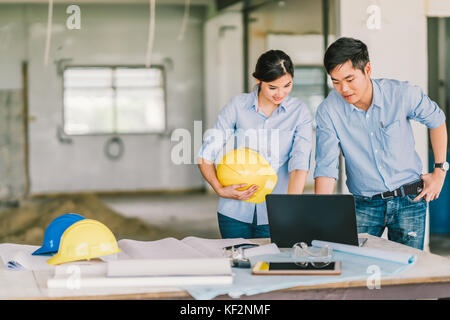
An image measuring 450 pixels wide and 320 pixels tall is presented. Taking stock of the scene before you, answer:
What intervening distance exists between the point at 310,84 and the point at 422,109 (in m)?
4.13

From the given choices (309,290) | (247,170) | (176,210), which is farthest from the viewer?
(176,210)

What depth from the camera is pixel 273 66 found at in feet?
9.21

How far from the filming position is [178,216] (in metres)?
9.16

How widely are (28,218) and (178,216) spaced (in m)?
2.04

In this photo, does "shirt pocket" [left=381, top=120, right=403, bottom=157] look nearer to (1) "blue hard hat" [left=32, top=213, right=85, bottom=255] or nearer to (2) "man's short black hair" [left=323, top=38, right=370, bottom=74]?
(2) "man's short black hair" [left=323, top=38, right=370, bottom=74]

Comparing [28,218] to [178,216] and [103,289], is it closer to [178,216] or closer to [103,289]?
[178,216]

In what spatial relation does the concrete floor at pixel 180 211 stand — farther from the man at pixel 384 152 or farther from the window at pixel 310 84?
the man at pixel 384 152

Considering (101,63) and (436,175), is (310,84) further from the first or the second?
(101,63)

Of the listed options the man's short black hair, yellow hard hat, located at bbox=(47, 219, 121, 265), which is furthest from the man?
yellow hard hat, located at bbox=(47, 219, 121, 265)

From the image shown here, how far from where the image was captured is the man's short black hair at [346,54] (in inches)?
106

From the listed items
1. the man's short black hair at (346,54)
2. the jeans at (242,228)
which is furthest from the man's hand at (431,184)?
the jeans at (242,228)

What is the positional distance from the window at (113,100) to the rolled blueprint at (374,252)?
32.0ft

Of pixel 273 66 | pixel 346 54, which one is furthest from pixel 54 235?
pixel 346 54
